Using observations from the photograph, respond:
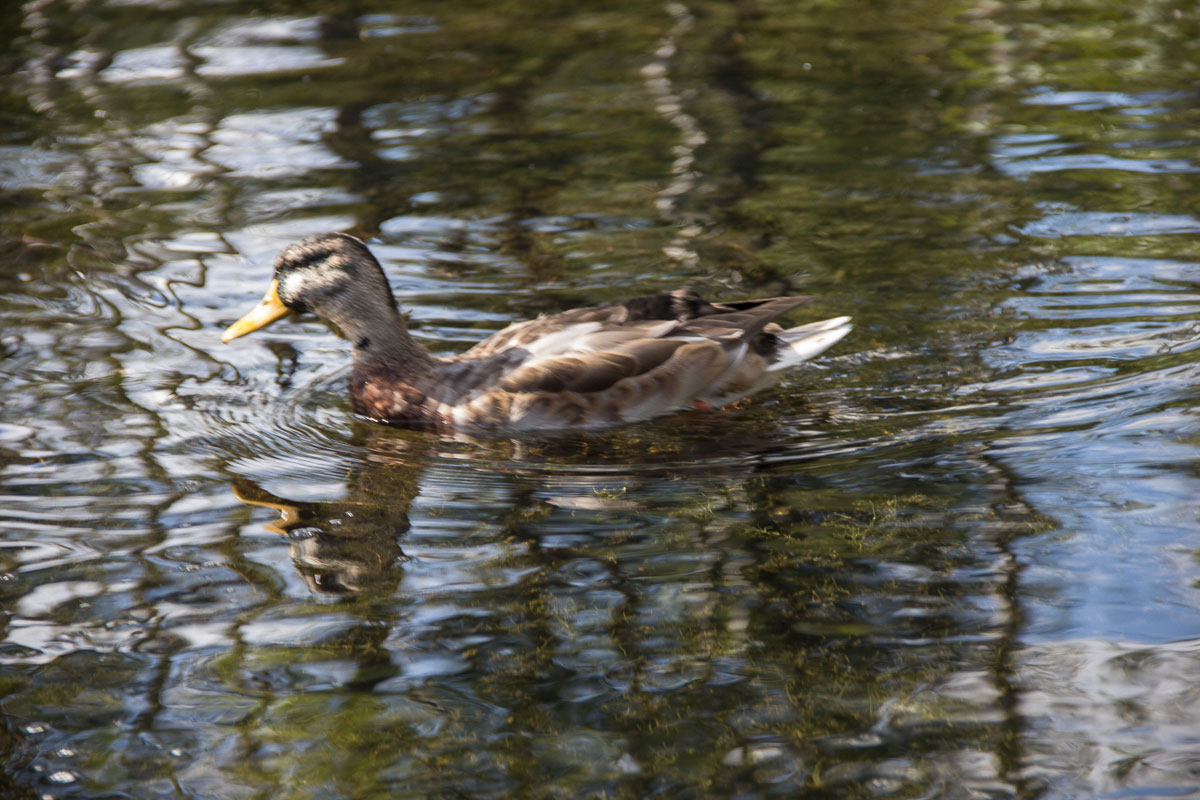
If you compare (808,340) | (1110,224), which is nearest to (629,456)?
(808,340)

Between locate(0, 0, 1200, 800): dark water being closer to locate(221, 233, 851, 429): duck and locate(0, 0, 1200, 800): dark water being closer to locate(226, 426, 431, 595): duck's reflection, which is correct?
locate(226, 426, 431, 595): duck's reflection

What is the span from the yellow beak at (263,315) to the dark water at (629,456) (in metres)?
0.27

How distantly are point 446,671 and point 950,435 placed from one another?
2.68m

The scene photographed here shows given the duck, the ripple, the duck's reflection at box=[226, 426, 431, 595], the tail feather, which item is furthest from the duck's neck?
the ripple

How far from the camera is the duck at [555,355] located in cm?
630

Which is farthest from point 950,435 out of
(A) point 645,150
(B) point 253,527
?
(A) point 645,150

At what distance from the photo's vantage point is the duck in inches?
248

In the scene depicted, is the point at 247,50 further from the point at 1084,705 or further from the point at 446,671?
the point at 1084,705

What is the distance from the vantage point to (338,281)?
21.9 ft

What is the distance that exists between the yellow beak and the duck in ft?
0.04

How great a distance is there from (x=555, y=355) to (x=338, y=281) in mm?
1237

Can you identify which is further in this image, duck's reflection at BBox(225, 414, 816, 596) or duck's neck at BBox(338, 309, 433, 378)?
duck's neck at BBox(338, 309, 433, 378)

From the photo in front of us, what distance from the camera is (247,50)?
42.2 feet

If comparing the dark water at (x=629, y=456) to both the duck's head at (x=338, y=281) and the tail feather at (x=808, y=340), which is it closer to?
the tail feather at (x=808, y=340)
